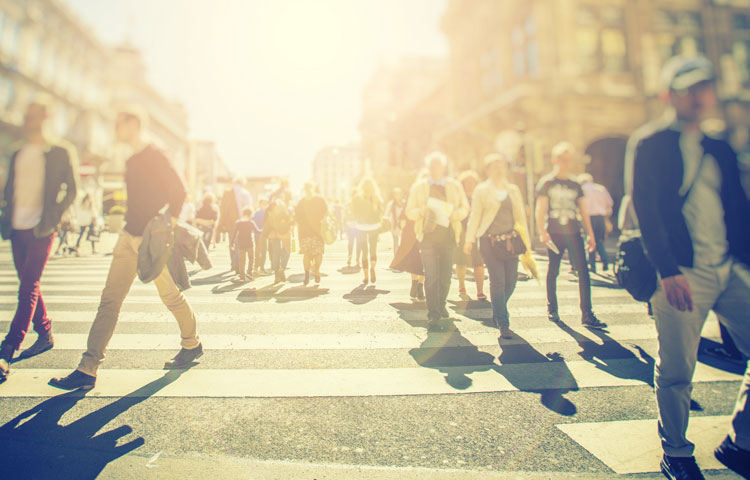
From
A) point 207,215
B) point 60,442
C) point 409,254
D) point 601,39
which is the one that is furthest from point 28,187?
point 601,39

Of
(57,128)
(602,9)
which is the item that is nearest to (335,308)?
(602,9)

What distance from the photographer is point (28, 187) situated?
3408mm

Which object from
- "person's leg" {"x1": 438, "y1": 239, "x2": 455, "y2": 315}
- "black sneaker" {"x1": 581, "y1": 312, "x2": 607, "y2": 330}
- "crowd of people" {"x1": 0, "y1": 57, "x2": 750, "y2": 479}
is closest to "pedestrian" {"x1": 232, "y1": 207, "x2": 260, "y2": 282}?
"crowd of people" {"x1": 0, "y1": 57, "x2": 750, "y2": 479}

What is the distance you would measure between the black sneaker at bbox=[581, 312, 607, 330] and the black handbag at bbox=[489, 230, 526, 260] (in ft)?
3.70

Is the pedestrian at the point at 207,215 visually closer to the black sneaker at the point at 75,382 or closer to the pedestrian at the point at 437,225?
the pedestrian at the point at 437,225

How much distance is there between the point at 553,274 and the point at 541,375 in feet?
6.30

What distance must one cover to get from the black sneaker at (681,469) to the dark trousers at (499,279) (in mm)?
2233

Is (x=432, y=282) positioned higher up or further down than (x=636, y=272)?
further down

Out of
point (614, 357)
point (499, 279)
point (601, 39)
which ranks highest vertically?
point (601, 39)

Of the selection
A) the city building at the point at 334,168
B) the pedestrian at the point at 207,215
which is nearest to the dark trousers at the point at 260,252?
the pedestrian at the point at 207,215

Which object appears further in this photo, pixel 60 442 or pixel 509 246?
pixel 509 246

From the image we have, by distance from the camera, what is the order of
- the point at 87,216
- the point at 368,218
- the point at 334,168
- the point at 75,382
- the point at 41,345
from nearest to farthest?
the point at 75,382 → the point at 41,345 → the point at 368,218 → the point at 87,216 → the point at 334,168

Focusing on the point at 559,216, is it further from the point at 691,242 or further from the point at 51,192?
the point at 51,192

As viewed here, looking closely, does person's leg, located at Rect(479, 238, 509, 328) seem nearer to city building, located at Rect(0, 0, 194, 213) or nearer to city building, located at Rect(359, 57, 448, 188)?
city building, located at Rect(0, 0, 194, 213)
